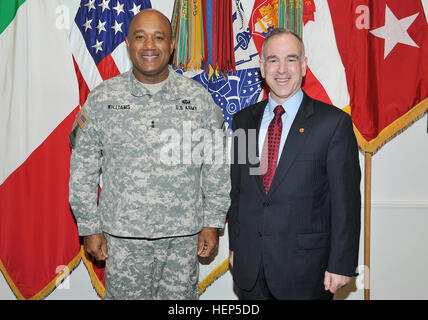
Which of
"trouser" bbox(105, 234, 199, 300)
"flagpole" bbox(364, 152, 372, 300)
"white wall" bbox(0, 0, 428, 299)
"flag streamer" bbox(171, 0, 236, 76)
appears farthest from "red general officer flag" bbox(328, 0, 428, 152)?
"trouser" bbox(105, 234, 199, 300)

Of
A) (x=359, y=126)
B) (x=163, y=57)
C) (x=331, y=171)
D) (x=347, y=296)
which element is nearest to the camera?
(x=331, y=171)

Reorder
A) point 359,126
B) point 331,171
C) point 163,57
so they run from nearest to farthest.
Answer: point 331,171 < point 163,57 < point 359,126

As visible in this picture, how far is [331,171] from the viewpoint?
1.43 meters

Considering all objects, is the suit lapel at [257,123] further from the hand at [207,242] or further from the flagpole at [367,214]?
the flagpole at [367,214]

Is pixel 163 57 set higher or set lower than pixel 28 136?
higher

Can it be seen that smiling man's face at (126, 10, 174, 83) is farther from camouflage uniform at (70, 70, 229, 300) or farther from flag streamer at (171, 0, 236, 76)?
flag streamer at (171, 0, 236, 76)

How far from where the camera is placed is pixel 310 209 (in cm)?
146

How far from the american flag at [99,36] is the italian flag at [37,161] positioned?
0.08m

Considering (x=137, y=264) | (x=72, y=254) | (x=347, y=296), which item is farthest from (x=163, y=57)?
(x=347, y=296)

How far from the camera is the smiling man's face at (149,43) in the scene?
1.72 meters

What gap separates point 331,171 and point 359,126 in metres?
0.85

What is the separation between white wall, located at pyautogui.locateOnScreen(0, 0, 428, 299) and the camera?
2408 millimetres

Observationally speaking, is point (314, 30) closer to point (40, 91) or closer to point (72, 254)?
point (40, 91)

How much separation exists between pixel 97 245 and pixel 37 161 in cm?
79
